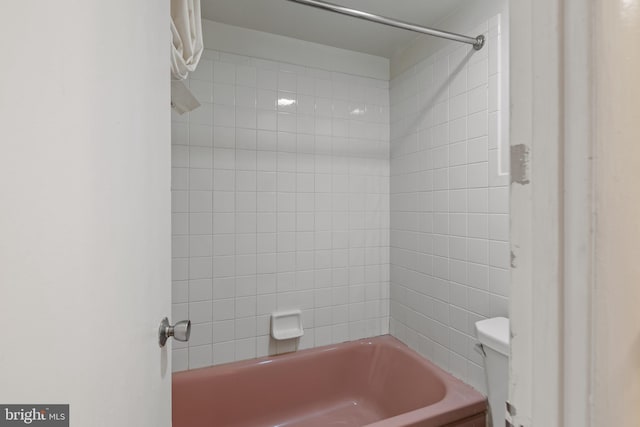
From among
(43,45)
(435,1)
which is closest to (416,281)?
(435,1)

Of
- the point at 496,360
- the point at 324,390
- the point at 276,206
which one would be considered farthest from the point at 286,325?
the point at 496,360

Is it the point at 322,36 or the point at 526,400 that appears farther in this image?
the point at 322,36

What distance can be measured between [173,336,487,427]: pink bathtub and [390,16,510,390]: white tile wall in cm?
13

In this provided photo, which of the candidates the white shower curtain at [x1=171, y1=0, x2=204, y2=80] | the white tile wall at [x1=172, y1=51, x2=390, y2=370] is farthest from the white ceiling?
the white shower curtain at [x1=171, y1=0, x2=204, y2=80]

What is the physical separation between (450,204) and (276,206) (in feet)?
3.14

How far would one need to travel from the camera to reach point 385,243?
198cm

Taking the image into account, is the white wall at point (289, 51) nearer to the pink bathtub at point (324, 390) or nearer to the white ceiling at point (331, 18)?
the white ceiling at point (331, 18)

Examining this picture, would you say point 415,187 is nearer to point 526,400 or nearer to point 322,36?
point 322,36

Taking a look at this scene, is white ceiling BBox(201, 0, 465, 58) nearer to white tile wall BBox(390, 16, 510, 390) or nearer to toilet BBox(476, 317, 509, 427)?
white tile wall BBox(390, 16, 510, 390)

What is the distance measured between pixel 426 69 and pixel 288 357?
1835 mm

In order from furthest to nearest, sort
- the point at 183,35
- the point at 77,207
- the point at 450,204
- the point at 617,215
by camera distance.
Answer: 1. the point at 450,204
2. the point at 183,35
3. the point at 77,207
4. the point at 617,215

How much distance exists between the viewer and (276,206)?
5.64ft

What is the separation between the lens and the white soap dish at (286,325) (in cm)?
169

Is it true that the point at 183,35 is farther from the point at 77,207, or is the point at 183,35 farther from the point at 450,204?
the point at 450,204
